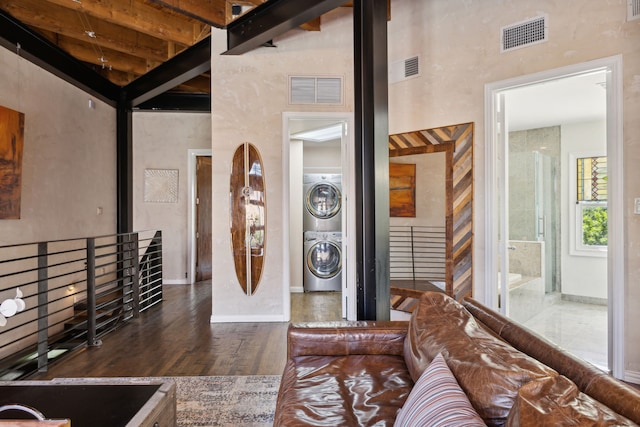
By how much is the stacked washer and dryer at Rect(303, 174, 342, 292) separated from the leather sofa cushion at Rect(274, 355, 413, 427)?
3.80 metres

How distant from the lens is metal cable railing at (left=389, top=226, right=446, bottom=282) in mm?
3539

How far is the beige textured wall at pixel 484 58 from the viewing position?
8.27 feet

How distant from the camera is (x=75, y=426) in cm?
138

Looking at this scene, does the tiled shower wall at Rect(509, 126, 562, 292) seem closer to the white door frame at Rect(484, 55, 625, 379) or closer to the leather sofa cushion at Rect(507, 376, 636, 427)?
the white door frame at Rect(484, 55, 625, 379)

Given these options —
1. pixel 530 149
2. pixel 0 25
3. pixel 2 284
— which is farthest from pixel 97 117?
pixel 530 149

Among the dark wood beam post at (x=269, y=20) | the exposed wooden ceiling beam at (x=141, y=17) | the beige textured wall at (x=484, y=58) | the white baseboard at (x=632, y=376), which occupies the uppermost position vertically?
the exposed wooden ceiling beam at (x=141, y=17)

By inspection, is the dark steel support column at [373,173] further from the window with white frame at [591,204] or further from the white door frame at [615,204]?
the window with white frame at [591,204]

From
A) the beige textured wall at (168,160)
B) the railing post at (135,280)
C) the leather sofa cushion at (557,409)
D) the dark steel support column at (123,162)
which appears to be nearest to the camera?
the leather sofa cushion at (557,409)

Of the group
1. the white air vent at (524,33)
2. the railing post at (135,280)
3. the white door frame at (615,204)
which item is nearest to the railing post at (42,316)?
the railing post at (135,280)

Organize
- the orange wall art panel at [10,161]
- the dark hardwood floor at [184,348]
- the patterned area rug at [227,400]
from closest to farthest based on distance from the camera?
1. the patterned area rug at [227,400]
2. the dark hardwood floor at [184,348]
3. the orange wall art panel at [10,161]

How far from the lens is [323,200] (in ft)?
19.1

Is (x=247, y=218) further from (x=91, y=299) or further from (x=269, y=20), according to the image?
(x=269, y=20)

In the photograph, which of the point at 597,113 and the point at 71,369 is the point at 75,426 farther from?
the point at 597,113

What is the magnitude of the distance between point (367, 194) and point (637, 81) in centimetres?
195
